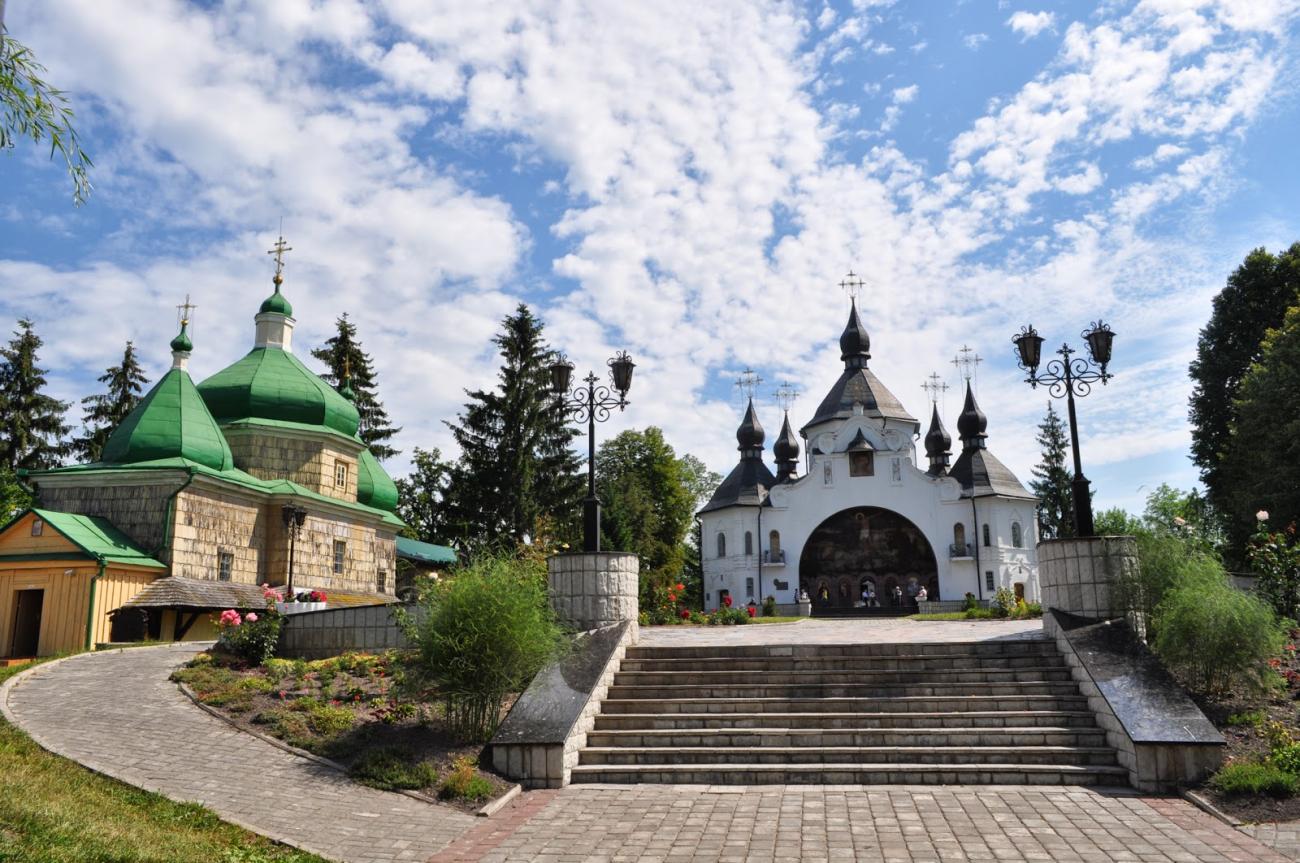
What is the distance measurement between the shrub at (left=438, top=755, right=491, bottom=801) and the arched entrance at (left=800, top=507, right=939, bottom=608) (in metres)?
37.7

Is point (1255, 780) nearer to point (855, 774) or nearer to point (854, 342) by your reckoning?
point (855, 774)

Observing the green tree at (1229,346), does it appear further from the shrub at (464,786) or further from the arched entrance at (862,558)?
the shrub at (464,786)

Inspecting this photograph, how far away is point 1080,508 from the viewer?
12992mm

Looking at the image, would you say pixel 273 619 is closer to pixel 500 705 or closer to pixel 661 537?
pixel 500 705

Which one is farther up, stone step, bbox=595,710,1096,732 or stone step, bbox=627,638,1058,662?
stone step, bbox=627,638,1058,662

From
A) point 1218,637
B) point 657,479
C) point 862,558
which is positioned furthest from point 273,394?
point 657,479

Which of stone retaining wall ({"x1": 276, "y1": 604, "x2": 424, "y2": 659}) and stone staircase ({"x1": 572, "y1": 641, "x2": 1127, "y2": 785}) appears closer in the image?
stone staircase ({"x1": 572, "y1": 641, "x2": 1127, "y2": 785})

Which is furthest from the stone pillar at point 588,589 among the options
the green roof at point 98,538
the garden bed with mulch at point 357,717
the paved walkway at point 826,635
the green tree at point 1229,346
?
the green tree at point 1229,346

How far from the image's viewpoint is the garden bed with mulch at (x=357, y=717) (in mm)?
9344

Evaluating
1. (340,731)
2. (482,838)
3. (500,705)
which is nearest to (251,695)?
(340,731)

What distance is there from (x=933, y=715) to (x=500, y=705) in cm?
496

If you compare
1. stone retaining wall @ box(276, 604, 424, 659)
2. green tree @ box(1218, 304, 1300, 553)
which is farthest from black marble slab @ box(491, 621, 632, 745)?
green tree @ box(1218, 304, 1300, 553)

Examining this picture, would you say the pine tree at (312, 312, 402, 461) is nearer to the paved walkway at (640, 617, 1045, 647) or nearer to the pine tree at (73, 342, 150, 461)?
the pine tree at (73, 342, 150, 461)

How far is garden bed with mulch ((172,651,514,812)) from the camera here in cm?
934
